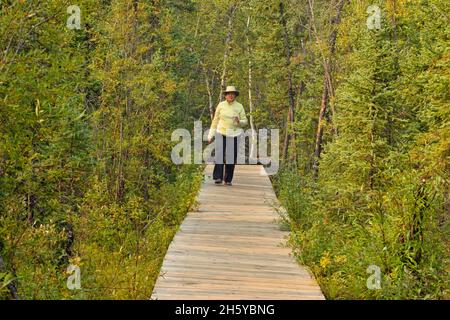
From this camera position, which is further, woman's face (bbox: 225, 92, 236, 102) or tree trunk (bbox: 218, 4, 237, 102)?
tree trunk (bbox: 218, 4, 237, 102)

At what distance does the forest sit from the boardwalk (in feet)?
0.99

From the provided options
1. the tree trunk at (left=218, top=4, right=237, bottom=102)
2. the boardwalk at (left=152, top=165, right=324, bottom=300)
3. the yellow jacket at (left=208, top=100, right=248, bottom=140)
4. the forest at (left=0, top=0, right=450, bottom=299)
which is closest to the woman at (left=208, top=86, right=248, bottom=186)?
the yellow jacket at (left=208, top=100, right=248, bottom=140)

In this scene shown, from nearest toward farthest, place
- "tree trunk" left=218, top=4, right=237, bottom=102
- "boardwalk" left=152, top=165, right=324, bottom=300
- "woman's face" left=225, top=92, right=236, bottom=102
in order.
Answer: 1. "boardwalk" left=152, top=165, right=324, bottom=300
2. "woman's face" left=225, top=92, right=236, bottom=102
3. "tree trunk" left=218, top=4, right=237, bottom=102

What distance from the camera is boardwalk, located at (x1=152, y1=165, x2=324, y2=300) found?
9.06 meters

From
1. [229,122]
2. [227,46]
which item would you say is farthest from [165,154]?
[227,46]

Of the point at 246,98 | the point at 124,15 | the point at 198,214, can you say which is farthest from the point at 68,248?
the point at 246,98

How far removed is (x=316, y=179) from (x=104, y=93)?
6.04m

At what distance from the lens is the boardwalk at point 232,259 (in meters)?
9.06

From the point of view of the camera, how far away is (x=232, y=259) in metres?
10.9

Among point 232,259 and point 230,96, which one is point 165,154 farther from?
point 232,259

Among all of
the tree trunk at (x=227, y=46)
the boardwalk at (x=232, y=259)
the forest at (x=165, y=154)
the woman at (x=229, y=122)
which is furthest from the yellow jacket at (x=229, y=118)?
the tree trunk at (x=227, y=46)

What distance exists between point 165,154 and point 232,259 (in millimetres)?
15336

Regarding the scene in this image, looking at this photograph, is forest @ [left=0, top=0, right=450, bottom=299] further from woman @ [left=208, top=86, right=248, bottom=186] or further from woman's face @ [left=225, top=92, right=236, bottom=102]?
woman's face @ [left=225, top=92, right=236, bottom=102]

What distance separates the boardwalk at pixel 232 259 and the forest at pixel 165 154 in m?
0.30
